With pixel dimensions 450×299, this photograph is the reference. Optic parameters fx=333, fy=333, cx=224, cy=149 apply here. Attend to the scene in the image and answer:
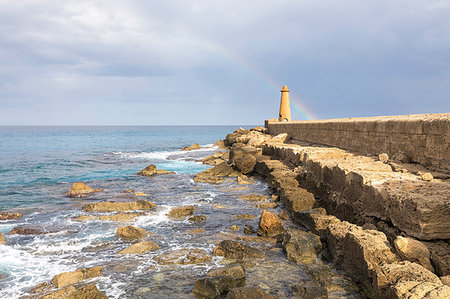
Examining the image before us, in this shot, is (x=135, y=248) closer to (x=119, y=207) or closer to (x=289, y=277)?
(x=289, y=277)

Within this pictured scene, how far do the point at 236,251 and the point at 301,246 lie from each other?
47.0 inches

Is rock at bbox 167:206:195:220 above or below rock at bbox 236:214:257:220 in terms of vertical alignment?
below

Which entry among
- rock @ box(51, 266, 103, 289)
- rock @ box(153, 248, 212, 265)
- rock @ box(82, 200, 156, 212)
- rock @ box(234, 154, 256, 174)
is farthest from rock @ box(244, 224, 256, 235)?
rock @ box(234, 154, 256, 174)

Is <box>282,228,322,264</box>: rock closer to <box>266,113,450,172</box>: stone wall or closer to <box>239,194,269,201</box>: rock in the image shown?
<box>266,113,450,172</box>: stone wall

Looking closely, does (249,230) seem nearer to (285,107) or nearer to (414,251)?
(414,251)

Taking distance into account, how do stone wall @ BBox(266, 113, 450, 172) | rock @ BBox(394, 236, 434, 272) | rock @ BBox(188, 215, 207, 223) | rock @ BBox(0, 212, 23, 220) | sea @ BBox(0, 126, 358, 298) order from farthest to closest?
rock @ BBox(0, 212, 23, 220)
rock @ BBox(188, 215, 207, 223)
stone wall @ BBox(266, 113, 450, 172)
sea @ BBox(0, 126, 358, 298)
rock @ BBox(394, 236, 434, 272)

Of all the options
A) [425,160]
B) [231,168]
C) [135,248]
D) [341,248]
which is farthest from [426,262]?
[231,168]

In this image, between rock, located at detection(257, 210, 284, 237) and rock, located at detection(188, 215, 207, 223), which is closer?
rock, located at detection(257, 210, 284, 237)

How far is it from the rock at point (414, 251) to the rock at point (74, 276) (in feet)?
15.2

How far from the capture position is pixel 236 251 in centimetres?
620

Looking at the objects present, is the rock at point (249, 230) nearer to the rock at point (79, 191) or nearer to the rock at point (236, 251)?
the rock at point (236, 251)

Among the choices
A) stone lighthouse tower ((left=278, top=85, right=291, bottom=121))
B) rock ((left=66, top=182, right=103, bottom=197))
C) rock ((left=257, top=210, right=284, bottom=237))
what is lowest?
rock ((left=66, top=182, right=103, bottom=197))

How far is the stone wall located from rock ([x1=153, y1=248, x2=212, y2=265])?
4.73m

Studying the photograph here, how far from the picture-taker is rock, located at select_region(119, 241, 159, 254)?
21.8 feet
